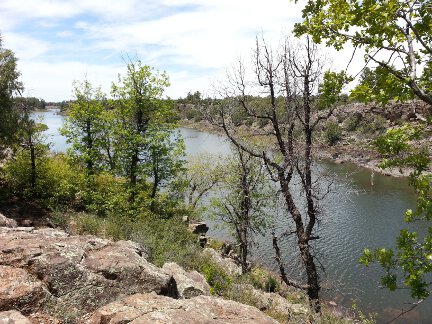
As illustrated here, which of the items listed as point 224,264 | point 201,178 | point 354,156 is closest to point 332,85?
point 224,264

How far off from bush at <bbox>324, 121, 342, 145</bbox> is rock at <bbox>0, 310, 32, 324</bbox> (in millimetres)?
70982

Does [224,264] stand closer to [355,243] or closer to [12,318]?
[12,318]

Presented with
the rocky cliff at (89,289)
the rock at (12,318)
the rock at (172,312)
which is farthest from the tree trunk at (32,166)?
the rock at (12,318)

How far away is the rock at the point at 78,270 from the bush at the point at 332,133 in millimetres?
67984

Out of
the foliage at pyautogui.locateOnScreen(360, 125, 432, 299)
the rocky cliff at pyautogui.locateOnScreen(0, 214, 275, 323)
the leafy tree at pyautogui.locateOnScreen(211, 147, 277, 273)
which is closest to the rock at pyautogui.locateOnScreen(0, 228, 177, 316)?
the rocky cliff at pyautogui.locateOnScreen(0, 214, 275, 323)

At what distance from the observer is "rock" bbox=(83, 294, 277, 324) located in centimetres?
587

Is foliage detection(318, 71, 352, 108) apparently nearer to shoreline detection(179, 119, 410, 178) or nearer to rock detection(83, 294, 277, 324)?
rock detection(83, 294, 277, 324)

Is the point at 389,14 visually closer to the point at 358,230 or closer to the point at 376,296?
the point at 376,296

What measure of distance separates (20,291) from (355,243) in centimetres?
2950

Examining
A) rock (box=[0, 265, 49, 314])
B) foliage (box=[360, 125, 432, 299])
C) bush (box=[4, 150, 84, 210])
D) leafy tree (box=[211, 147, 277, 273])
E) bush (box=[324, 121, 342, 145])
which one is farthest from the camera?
bush (box=[324, 121, 342, 145])

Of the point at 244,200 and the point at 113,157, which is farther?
the point at 113,157

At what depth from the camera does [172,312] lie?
604 cm

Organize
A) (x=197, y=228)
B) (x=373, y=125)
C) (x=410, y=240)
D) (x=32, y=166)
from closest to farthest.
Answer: (x=410, y=240) < (x=32, y=166) < (x=197, y=228) < (x=373, y=125)

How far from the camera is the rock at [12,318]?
17.9 ft
